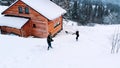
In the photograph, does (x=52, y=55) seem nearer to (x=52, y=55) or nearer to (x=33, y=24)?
(x=52, y=55)

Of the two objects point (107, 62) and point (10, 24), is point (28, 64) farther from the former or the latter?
point (10, 24)

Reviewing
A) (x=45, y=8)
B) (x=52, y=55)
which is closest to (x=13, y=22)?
(x=45, y=8)

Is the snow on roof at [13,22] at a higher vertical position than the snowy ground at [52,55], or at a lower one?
higher

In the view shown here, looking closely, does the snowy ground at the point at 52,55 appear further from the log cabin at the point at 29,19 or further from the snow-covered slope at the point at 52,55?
the log cabin at the point at 29,19

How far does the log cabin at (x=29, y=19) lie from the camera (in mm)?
23741

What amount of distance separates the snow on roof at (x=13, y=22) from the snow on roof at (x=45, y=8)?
2.20 meters

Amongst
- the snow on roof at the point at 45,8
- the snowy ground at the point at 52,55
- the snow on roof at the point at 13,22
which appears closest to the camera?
the snowy ground at the point at 52,55

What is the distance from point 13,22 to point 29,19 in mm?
2084


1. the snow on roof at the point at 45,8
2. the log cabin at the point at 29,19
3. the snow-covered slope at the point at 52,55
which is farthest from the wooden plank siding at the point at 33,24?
the snow-covered slope at the point at 52,55

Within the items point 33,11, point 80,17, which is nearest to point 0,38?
point 33,11

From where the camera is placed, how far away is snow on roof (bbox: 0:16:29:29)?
936 inches

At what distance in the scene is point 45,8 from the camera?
2503cm

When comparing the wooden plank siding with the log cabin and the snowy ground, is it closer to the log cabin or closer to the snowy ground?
the log cabin

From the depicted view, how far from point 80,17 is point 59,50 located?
2272 inches
